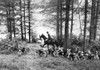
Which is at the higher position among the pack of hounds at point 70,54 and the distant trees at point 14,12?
the distant trees at point 14,12

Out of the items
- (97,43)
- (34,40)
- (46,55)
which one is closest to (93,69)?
(46,55)

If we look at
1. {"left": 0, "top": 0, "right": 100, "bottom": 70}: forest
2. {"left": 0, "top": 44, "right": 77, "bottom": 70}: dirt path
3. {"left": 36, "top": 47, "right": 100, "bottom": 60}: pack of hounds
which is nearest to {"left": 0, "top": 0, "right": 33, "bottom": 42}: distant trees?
{"left": 0, "top": 0, "right": 100, "bottom": 70}: forest

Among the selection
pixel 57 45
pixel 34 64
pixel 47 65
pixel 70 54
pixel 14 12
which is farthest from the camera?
pixel 14 12

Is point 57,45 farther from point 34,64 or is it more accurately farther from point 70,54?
point 34,64

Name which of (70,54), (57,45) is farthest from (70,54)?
(57,45)

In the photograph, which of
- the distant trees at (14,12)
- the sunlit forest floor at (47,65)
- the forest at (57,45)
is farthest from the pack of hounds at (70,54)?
the distant trees at (14,12)

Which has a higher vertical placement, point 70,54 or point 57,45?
point 57,45

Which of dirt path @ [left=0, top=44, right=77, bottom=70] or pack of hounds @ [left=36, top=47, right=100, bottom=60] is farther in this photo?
pack of hounds @ [left=36, top=47, right=100, bottom=60]

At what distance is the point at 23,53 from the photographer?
41.3ft

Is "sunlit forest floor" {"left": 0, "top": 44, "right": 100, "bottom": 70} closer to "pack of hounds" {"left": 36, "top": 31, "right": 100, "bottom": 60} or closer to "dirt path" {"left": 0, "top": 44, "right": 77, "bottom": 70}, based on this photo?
"dirt path" {"left": 0, "top": 44, "right": 77, "bottom": 70}

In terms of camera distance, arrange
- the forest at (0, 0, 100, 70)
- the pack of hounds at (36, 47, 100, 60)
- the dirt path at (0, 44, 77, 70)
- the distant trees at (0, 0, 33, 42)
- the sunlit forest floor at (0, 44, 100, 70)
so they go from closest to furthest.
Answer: the dirt path at (0, 44, 77, 70)
the sunlit forest floor at (0, 44, 100, 70)
the forest at (0, 0, 100, 70)
the pack of hounds at (36, 47, 100, 60)
the distant trees at (0, 0, 33, 42)

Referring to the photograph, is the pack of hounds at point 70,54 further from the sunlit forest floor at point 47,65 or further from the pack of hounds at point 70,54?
the sunlit forest floor at point 47,65

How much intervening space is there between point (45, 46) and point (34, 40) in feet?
27.4

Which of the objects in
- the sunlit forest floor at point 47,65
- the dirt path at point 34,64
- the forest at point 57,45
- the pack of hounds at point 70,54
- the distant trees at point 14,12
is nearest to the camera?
the dirt path at point 34,64
